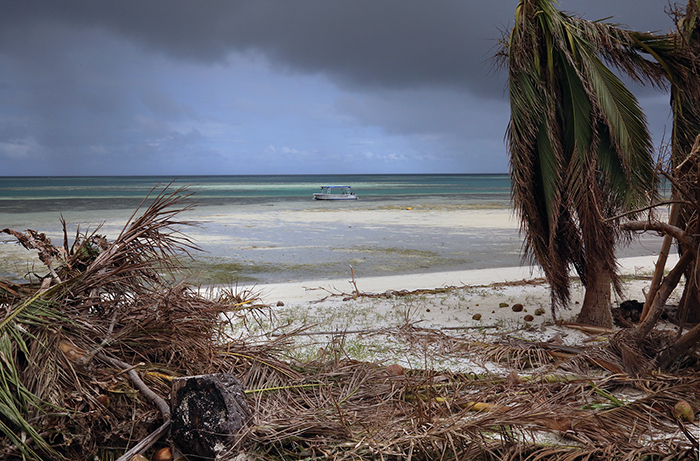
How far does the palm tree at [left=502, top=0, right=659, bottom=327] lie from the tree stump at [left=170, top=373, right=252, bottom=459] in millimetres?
4066

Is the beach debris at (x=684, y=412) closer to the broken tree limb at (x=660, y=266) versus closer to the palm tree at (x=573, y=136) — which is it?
the broken tree limb at (x=660, y=266)

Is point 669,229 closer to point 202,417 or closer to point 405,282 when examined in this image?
point 202,417

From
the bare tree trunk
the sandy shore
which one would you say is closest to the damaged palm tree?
the sandy shore

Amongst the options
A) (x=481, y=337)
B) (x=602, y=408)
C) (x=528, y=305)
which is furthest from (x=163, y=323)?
(x=528, y=305)

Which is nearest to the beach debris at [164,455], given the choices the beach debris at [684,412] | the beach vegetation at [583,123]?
the beach debris at [684,412]

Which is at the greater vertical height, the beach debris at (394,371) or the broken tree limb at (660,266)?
the broken tree limb at (660,266)

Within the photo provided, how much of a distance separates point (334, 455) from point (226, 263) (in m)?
10.8

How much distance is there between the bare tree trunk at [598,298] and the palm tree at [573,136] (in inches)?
0.6

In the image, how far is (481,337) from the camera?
5.54 metres

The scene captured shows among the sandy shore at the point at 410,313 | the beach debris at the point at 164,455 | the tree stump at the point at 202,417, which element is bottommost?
the sandy shore at the point at 410,313

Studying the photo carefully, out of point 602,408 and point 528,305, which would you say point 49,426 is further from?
point 528,305

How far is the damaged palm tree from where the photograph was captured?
2.69m

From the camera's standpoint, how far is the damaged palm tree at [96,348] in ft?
8.83

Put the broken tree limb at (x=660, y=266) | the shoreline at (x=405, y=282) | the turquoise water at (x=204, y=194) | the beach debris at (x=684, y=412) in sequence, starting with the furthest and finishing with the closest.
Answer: the turquoise water at (x=204, y=194)
the shoreline at (x=405, y=282)
the broken tree limb at (x=660, y=266)
the beach debris at (x=684, y=412)
